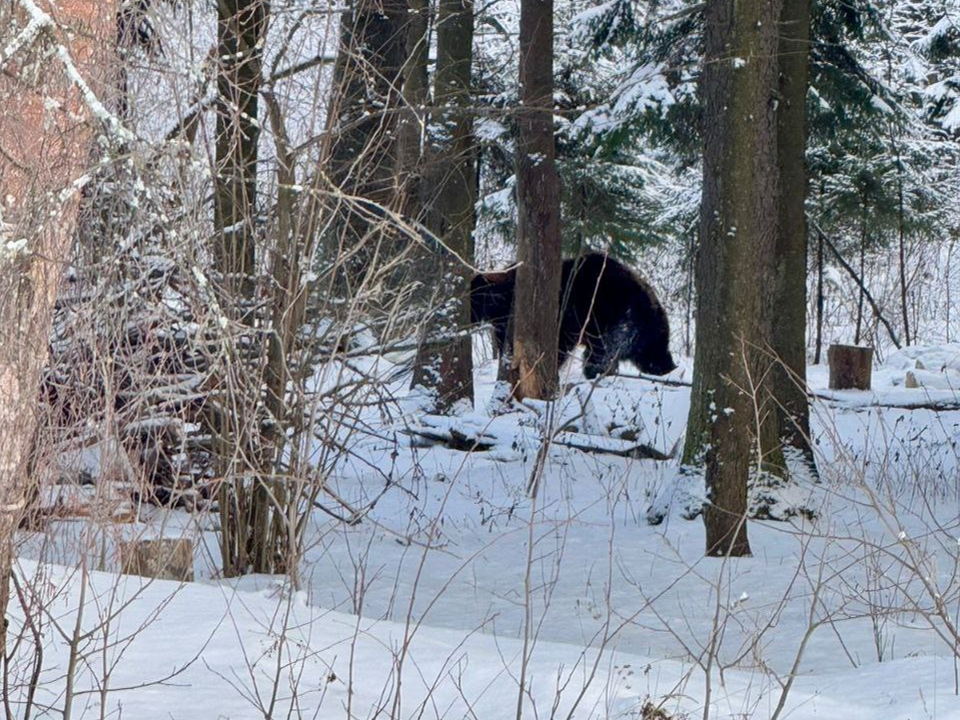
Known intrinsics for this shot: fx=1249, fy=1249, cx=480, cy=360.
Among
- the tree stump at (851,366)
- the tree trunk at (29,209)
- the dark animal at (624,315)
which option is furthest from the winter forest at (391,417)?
the dark animal at (624,315)

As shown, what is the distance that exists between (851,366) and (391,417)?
33.6ft

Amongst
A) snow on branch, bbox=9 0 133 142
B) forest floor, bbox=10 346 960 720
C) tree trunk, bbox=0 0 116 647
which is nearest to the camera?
snow on branch, bbox=9 0 133 142

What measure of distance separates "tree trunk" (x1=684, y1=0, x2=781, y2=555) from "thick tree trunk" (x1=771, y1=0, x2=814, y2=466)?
87.2 inches

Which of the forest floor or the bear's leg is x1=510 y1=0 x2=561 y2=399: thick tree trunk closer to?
the bear's leg

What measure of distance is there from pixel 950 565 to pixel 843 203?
470 inches

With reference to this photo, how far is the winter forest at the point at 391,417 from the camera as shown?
4.01 m

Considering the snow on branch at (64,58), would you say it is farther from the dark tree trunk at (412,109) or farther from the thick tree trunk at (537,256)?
the thick tree trunk at (537,256)

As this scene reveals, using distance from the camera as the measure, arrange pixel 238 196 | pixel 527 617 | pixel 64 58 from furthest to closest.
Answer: pixel 238 196, pixel 64 58, pixel 527 617

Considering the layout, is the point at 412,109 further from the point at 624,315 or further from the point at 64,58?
the point at 624,315

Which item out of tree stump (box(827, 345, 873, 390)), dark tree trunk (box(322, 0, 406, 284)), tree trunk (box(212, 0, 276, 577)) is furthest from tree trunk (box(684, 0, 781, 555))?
tree stump (box(827, 345, 873, 390))

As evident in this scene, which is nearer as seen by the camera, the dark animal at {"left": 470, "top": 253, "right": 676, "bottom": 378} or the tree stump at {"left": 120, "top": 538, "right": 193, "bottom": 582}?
the tree stump at {"left": 120, "top": 538, "right": 193, "bottom": 582}

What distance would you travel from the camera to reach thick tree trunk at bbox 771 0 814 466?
9664 mm

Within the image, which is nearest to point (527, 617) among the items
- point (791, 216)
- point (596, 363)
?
point (791, 216)

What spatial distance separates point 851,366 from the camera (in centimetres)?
1591
